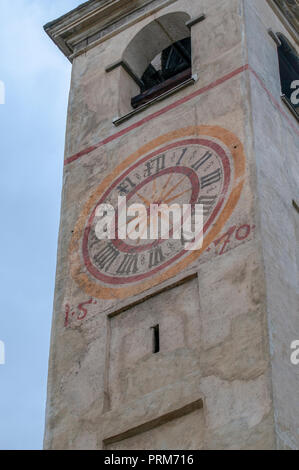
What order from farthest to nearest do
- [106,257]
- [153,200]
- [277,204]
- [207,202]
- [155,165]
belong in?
[155,165] < [153,200] < [106,257] < [207,202] < [277,204]

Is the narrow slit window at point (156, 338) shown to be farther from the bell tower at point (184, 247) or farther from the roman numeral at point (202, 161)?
the roman numeral at point (202, 161)

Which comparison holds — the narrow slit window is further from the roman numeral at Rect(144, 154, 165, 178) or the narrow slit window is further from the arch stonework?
the arch stonework

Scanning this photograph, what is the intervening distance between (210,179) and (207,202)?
1.11 feet

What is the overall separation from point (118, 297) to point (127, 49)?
15.3 ft

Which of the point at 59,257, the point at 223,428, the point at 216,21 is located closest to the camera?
the point at 223,428

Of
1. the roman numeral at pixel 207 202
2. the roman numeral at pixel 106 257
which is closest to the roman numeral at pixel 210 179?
the roman numeral at pixel 207 202

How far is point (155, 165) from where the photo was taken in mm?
15039

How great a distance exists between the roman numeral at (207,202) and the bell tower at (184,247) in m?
0.03

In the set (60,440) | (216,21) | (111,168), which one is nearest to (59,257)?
(111,168)

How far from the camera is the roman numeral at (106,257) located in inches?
568

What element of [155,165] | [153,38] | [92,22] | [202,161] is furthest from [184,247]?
[92,22]

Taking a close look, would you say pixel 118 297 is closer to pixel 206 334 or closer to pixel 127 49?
pixel 206 334

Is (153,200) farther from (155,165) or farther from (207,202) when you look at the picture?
(207,202)

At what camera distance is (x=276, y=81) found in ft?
52.0
